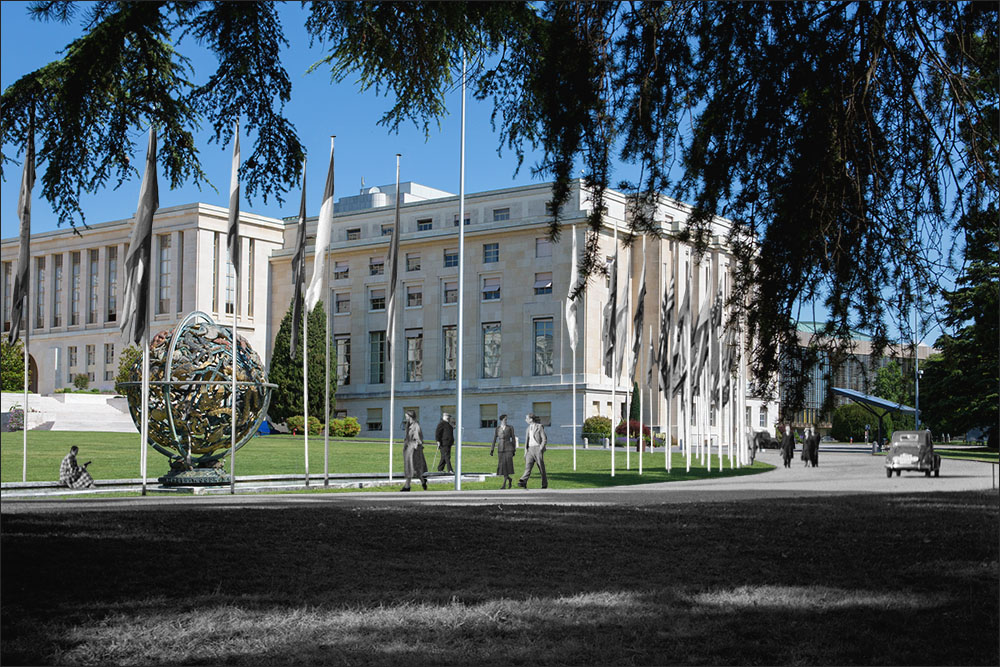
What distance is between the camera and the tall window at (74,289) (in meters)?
90.1

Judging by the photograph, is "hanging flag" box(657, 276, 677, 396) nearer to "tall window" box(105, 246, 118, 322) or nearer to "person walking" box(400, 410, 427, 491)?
"person walking" box(400, 410, 427, 491)

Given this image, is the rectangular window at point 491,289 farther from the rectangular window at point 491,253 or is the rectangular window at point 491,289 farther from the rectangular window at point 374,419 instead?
the rectangular window at point 374,419

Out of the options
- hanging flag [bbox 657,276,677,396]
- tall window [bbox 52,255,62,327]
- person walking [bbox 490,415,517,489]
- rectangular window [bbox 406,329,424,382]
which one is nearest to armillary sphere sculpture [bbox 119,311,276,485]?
person walking [bbox 490,415,517,489]

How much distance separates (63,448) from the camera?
39.0 m

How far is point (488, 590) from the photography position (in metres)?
9.14

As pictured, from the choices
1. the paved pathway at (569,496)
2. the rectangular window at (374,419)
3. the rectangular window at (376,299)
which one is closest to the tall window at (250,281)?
the rectangular window at (376,299)

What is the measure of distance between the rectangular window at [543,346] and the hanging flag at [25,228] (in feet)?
179

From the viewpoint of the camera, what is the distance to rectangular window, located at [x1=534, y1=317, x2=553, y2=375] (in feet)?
238

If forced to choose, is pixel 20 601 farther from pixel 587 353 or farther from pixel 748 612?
pixel 587 353

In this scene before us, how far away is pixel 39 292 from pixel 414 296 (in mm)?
36975

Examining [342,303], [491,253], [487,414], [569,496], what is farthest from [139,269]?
[342,303]

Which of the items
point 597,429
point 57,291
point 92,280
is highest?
point 92,280

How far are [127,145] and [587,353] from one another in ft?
192

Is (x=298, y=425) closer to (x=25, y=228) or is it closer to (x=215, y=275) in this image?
(x=215, y=275)
